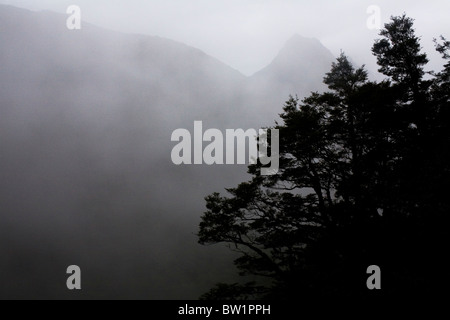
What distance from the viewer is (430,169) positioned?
280 inches

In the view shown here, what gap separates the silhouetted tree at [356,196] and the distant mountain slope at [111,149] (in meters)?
51.6

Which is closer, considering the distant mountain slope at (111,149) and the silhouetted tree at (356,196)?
the silhouetted tree at (356,196)

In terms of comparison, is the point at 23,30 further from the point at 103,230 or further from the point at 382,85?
the point at 382,85

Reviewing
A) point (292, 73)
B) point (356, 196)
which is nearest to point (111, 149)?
point (292, 73)

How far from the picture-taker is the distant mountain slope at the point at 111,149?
6431cm

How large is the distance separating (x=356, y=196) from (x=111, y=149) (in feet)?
364

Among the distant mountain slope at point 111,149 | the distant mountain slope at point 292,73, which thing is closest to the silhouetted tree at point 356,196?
the distant mountain slope at point 111,149

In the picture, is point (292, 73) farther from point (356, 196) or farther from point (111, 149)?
point (356, 196)

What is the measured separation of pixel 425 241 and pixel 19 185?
365ft

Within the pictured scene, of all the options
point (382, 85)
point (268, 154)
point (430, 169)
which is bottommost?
point (430, 169)

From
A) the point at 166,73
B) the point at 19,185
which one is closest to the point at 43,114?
the point at 19,185

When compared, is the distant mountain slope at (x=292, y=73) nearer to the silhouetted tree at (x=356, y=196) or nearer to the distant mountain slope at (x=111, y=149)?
the distant mountain slope at (x=111, y=149)

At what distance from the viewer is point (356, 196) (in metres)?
8.38

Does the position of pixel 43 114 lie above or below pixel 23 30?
below
